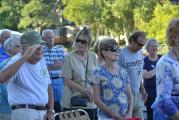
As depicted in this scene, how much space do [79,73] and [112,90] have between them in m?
1.42

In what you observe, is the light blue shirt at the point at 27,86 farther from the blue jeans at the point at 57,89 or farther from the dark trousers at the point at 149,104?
the dark trousers at the point at 149,104

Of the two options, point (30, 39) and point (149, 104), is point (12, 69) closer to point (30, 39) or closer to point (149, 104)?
point (30, 39)

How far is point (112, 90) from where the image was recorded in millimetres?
4992

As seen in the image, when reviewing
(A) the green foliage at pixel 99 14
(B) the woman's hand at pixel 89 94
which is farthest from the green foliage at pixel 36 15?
(B) the woman's hand at pixel 89 94

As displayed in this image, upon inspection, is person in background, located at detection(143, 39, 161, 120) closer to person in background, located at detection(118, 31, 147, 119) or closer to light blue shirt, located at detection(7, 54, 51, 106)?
person in background, located at detection(118, 31, 147, 119)

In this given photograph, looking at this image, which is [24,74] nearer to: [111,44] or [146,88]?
[111,44]

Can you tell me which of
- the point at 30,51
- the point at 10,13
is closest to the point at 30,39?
the point at 30,51

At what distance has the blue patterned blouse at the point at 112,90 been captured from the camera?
5000mm

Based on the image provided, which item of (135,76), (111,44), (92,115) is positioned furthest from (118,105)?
(135,76)

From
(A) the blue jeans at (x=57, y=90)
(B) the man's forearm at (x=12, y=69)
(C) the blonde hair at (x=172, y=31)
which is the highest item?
(C) the blonde hair at (x=172, y=31)

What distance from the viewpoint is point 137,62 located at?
695 cm

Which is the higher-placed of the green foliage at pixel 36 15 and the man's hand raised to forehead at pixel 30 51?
the man's hand raised to forehead at pixel 30 51

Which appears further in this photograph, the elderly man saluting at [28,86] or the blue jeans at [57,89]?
the blue jeans at [57,89]

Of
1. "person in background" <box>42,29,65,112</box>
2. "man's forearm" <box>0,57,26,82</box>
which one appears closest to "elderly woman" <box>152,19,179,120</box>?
"man's forearm" <box>0,57,26,82</box>
